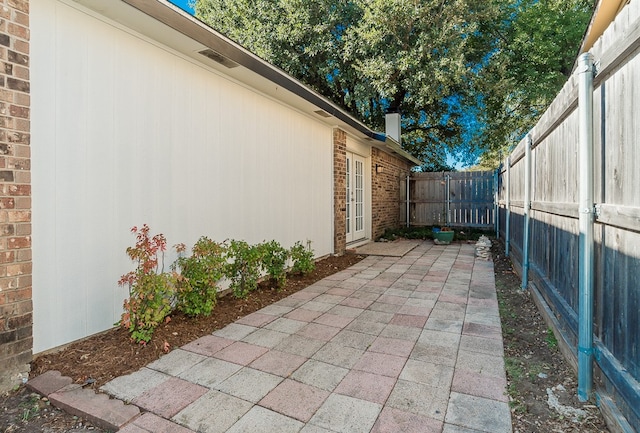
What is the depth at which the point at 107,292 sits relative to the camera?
304cm

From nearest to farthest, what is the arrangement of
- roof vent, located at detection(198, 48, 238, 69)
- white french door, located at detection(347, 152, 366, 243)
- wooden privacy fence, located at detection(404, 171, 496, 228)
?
1. roof vent, located at detection(198, 48, 238, 69)
2. white french door, located at detection(347, 152, 366, 243)
3. wooden privacy fence, located at detection(404, 171, 496, 228)

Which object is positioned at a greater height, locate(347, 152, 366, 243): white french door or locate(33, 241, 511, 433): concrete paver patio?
locate(347, 152, 366, 243): white french door

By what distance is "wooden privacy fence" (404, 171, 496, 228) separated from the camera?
11422mm

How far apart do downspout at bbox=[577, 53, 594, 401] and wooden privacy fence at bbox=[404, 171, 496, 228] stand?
9789 mm

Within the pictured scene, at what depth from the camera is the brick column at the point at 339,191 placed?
723 centimetres

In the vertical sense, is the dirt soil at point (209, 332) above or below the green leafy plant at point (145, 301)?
below

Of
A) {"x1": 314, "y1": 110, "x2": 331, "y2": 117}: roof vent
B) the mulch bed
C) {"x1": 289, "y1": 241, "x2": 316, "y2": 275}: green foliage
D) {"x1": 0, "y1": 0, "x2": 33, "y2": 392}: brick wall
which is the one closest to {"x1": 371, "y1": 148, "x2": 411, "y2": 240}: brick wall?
{"x1": 314, "y1": 110, "x2": 331, "y2": 117}: roof vent

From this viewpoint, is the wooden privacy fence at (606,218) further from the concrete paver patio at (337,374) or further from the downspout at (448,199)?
the downspout at (448,199)

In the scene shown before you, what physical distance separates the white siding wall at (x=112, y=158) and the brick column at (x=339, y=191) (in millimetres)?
2691

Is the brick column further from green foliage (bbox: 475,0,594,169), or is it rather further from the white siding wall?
green foliage (bbox: 475,0,594,169)

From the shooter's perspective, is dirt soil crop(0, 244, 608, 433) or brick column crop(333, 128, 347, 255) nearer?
dirt soil crop(0, 244, 608, 433)

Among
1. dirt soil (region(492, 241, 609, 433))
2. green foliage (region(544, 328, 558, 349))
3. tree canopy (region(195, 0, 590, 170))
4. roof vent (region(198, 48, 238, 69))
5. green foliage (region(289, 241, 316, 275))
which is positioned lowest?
dirt soil (region(492, 241, 609, 433))

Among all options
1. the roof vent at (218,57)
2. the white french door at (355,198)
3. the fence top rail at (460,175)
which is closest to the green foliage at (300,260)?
the roof vent at (218,57)

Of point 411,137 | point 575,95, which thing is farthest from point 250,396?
point 411,137
